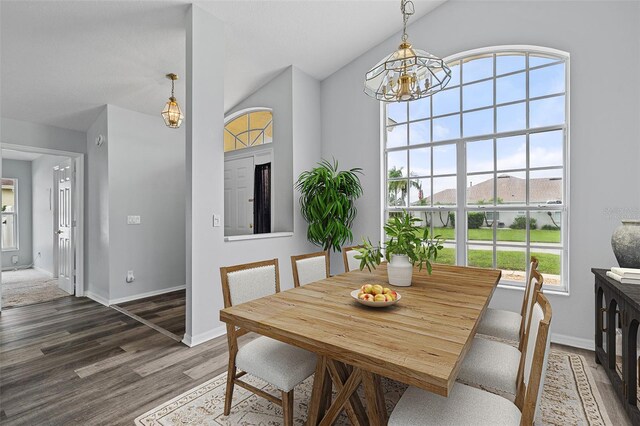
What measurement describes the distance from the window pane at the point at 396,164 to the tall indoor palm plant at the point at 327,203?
0.46 m

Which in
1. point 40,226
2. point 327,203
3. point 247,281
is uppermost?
point 327,203

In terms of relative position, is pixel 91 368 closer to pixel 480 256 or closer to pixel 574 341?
pixel 480 256

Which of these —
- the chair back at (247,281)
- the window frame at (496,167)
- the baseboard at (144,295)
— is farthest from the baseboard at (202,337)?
the window frame at (496,167)

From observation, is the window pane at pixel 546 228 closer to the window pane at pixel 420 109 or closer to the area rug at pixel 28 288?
the window pane at pixel 420 109

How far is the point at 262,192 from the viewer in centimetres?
460

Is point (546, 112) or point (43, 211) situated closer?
point (546, 112)

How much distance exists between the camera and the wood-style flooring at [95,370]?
1.89 meters

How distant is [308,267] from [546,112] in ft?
9.31

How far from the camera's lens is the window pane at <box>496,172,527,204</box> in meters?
3.16

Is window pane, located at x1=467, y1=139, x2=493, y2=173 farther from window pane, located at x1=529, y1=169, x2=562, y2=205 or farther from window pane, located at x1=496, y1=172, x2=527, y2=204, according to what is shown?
window pane, located at x1=529, y1=169, x2=562, y2=205

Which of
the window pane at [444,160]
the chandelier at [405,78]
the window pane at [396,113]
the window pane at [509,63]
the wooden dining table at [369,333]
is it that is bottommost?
the wooden dining table at [369,333]

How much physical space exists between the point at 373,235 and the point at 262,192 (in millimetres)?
1791

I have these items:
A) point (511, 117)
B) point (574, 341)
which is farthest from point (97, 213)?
point (574, 341)

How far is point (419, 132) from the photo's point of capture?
379 centimetres
